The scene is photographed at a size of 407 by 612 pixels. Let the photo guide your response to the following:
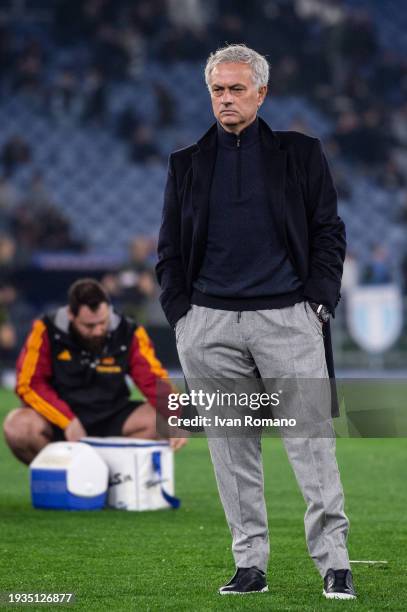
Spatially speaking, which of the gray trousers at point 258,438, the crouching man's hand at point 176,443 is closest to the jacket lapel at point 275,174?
the gray trousers at point 258,438

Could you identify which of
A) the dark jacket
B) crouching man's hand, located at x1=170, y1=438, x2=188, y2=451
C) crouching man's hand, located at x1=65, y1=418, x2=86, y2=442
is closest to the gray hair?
the dark jacket

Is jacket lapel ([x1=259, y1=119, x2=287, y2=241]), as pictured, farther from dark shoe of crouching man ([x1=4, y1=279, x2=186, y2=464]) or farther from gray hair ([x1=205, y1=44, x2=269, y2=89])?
dark shoe of crouching man ([x1=4, y1=279, x2=186, y2=464])

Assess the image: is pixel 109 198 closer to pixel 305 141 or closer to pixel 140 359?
pixel 140 359

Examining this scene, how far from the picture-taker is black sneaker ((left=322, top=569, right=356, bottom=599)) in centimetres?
345

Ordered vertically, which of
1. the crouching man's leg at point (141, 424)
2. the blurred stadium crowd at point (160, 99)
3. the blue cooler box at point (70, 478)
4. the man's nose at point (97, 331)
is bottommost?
the blue cooler box at point (70, 478)

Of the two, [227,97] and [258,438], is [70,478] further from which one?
[227,97]

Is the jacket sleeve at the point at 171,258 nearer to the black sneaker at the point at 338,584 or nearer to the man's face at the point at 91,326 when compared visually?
the black sneaker at the point at 338,584

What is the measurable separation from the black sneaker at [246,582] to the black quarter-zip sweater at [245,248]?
0.73 metres

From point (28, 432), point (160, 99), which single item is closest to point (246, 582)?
point (28, 432)

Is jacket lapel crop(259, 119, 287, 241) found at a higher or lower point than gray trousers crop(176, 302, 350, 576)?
higher

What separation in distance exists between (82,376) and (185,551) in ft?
5.99

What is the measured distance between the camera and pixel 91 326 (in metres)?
6.14

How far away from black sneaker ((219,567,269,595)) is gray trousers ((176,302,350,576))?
2cm

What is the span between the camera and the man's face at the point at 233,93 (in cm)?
347
